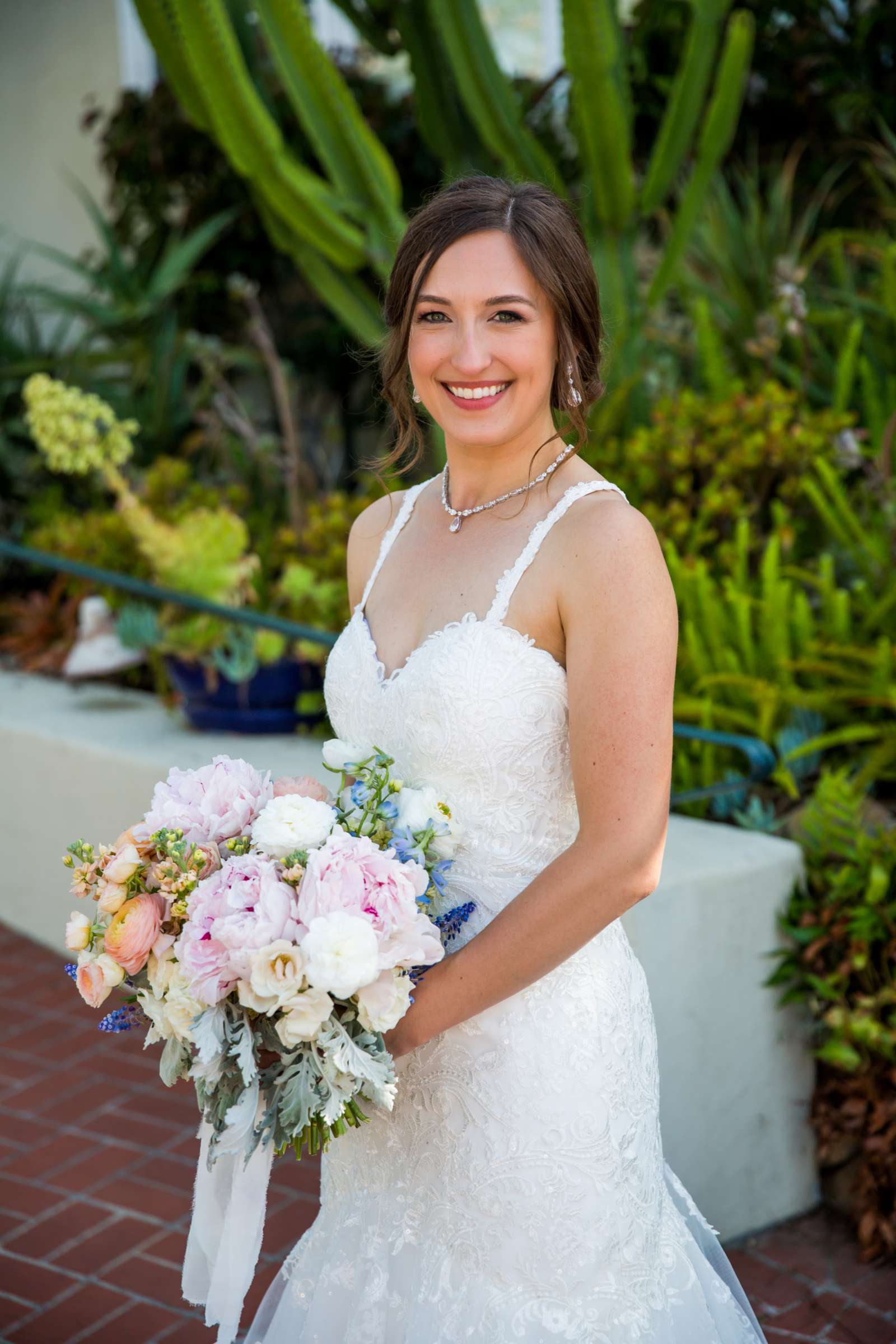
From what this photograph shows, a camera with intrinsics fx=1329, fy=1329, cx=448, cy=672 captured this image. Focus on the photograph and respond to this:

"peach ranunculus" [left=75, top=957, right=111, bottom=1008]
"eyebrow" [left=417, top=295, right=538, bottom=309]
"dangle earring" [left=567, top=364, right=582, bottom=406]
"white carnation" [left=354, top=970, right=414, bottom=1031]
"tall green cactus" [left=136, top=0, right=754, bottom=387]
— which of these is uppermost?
"tall green cactus" [left=136, top=0, right=754, bottom=387]

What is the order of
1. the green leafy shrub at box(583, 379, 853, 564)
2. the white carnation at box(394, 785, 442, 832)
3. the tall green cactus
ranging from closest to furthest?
the white carnation at box(394, 785, 442, 832), the green leafy shrub at box(583, 379, 853, 564), the tall green cactus

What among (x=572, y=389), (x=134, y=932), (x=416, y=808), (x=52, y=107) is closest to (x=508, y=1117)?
(x=416, y=808)

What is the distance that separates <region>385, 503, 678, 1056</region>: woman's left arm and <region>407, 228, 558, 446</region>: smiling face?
0.26m

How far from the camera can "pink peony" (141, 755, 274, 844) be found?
1937mm

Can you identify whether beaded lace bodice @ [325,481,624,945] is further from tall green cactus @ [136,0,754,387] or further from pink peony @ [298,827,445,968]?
tall green cactus @ [136,0,754,387]

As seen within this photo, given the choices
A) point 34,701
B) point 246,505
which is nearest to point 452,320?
point 34,701

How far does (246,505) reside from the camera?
261 inches

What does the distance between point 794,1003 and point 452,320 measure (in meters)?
2.24

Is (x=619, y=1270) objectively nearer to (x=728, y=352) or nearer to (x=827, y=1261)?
(x=827, y=1261)

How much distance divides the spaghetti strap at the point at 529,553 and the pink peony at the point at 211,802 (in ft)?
1.46

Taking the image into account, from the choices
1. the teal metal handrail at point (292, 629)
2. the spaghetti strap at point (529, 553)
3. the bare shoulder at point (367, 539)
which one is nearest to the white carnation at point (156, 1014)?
the spaghetti strap at point (529, 553)

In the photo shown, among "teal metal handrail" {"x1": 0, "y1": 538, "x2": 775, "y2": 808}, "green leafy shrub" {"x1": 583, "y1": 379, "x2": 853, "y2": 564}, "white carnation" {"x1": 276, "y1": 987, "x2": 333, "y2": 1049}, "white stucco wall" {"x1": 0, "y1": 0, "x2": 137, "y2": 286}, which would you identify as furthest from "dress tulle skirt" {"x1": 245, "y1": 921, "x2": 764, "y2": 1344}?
A: "white stucco wall" {"x1": 0, "y1": 0, "x2": 137, "y2": 286}

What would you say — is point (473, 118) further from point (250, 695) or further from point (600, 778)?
point (600, 778)

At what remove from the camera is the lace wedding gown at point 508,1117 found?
6.63ft
